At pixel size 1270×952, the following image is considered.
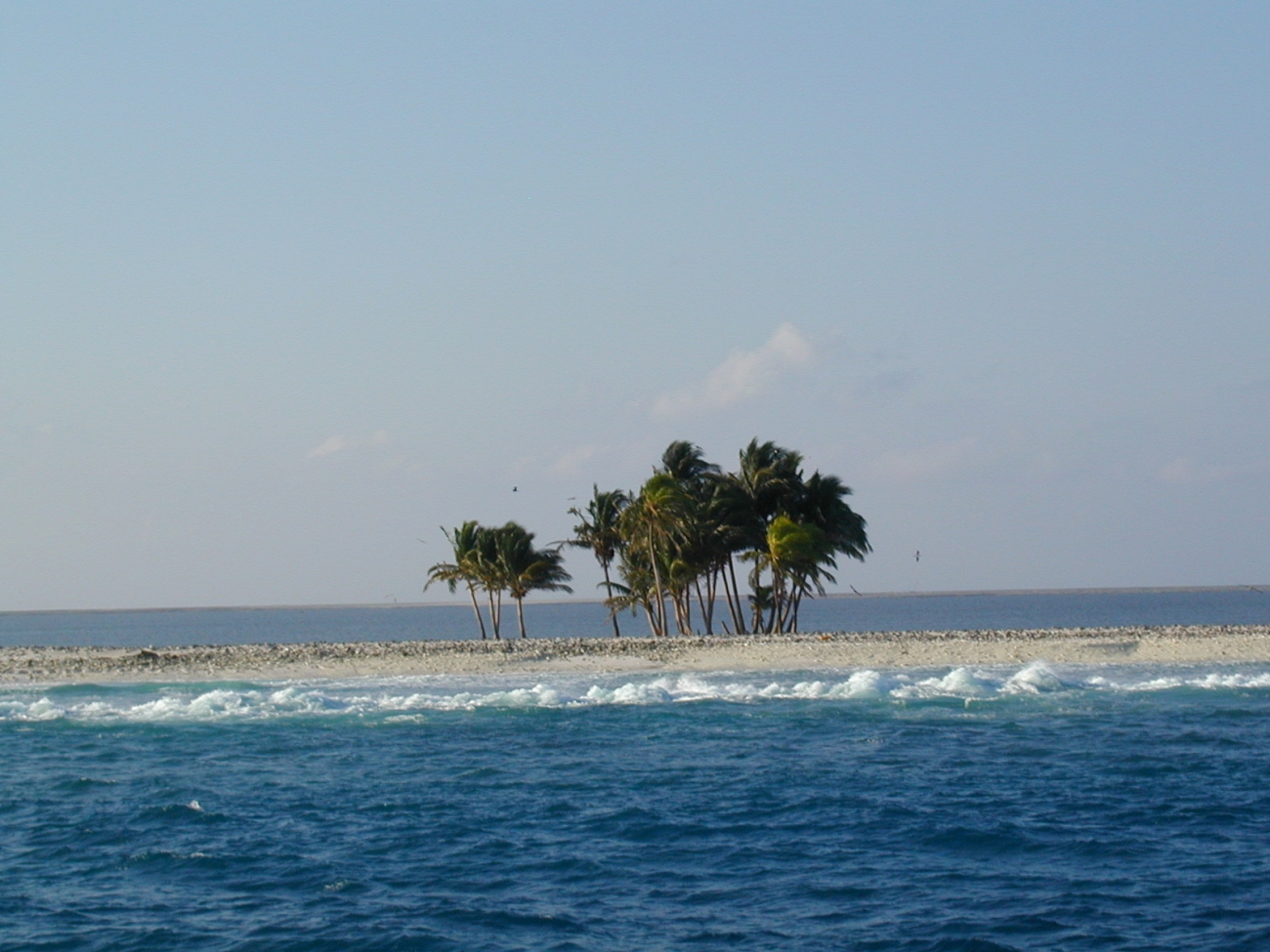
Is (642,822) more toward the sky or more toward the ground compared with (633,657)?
more toward the ground

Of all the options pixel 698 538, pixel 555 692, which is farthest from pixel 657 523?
pixel 555 692

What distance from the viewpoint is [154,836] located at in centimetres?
1836

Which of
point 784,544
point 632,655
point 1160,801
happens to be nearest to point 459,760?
point 1160,801

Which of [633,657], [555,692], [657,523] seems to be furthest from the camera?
[657,523]

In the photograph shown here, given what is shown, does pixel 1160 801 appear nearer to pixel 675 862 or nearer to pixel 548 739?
pixel 675 862

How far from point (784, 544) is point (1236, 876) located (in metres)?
37.2

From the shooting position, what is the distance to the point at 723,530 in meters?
→ 55.4

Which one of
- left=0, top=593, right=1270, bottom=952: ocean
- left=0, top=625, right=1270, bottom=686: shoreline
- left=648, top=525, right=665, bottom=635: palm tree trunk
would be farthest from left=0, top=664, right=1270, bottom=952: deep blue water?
left=648, top=525, right=665, bottom=635: palm tree trunk

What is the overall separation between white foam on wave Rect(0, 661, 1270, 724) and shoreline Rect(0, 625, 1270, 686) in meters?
2.52

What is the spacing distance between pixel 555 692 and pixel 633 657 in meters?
8.33

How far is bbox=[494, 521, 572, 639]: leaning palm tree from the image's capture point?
6175 cm

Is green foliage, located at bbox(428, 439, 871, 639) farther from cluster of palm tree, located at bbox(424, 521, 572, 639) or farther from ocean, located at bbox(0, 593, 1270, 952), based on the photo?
ocean, located at bbox(0, 593, 1270, 952)

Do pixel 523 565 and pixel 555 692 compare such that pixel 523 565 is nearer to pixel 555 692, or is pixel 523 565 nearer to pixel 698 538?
pixel 698 538

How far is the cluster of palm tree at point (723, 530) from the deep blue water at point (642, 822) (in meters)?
20.4
